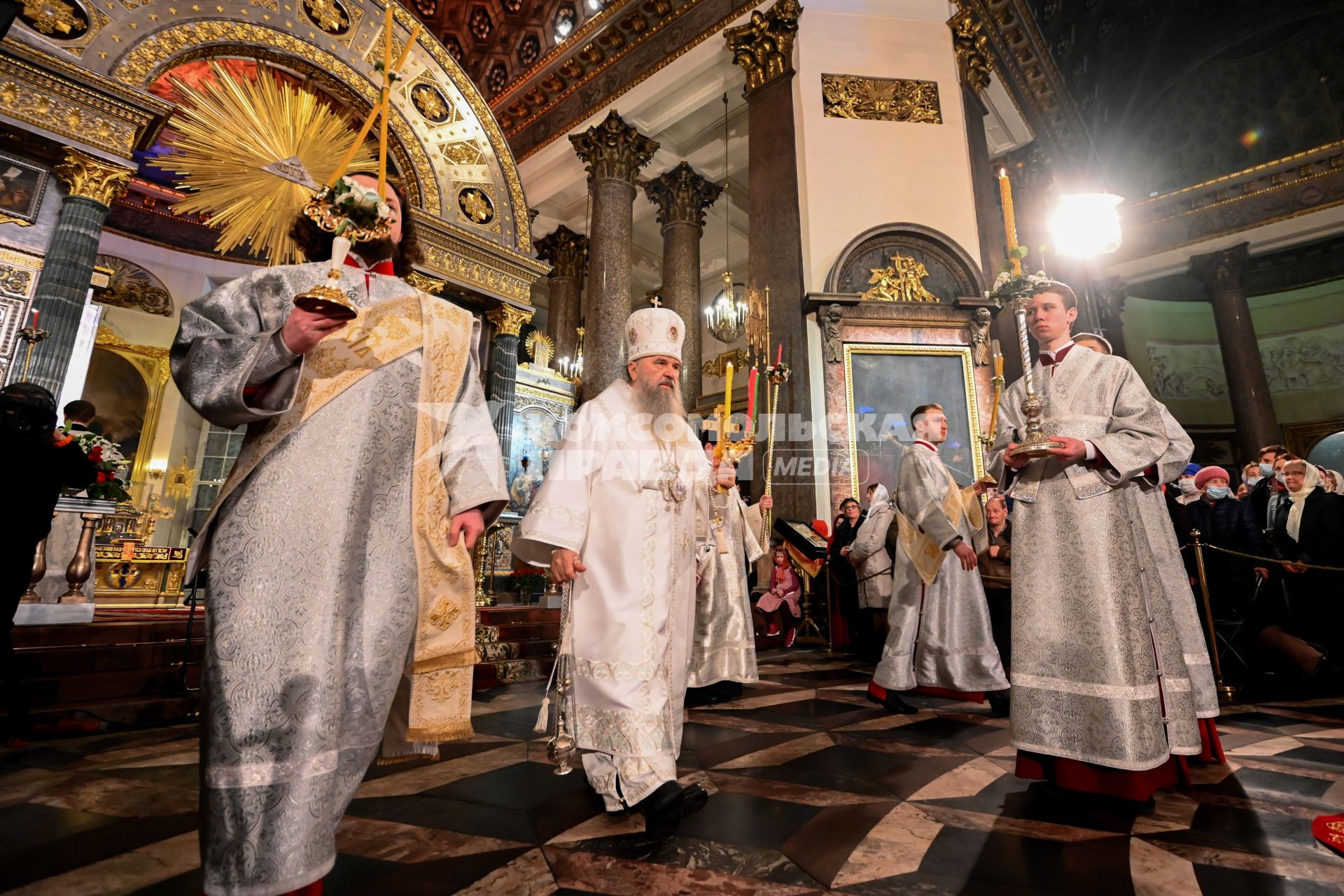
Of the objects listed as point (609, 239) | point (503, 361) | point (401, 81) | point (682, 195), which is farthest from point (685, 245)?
point (401, 81)

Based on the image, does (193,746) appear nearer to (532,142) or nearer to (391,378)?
(391,378)

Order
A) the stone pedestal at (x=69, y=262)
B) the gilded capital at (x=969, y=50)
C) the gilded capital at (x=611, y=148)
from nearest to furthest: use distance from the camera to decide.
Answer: the stone pedestal at (x=69, y=262) < the gilded capital at (x=969, y=50) < the gilded capital at (x=611, y=148)

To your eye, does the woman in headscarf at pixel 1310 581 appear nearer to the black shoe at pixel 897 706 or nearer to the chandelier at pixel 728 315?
the black shoe at pixel 897 706

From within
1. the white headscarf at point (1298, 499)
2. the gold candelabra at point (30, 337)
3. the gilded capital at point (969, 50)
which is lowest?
the white headscarf at point (1298, 499)

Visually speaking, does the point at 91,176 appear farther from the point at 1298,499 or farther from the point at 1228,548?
the point at 1298,499

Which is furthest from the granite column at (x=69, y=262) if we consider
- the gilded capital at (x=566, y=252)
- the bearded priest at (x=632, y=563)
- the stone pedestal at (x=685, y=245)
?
the gilded capital at (x=566, y=252)

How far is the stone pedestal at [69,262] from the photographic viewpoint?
4.93 metres

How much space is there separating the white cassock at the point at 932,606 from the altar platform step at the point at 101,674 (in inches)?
169

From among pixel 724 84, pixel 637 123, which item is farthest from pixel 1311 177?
pixel 637 123

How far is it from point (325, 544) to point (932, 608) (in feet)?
12.9

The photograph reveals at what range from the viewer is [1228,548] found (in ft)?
18.5

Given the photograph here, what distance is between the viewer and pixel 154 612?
6961 millimetres

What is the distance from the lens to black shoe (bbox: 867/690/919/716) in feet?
12.8

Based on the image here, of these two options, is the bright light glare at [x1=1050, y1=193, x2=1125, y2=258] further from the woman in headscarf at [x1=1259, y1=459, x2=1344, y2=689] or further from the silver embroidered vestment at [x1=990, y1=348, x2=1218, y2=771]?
the silver embroidered vestment at [x1=990, y1=348, x2=1218, y2=771]
